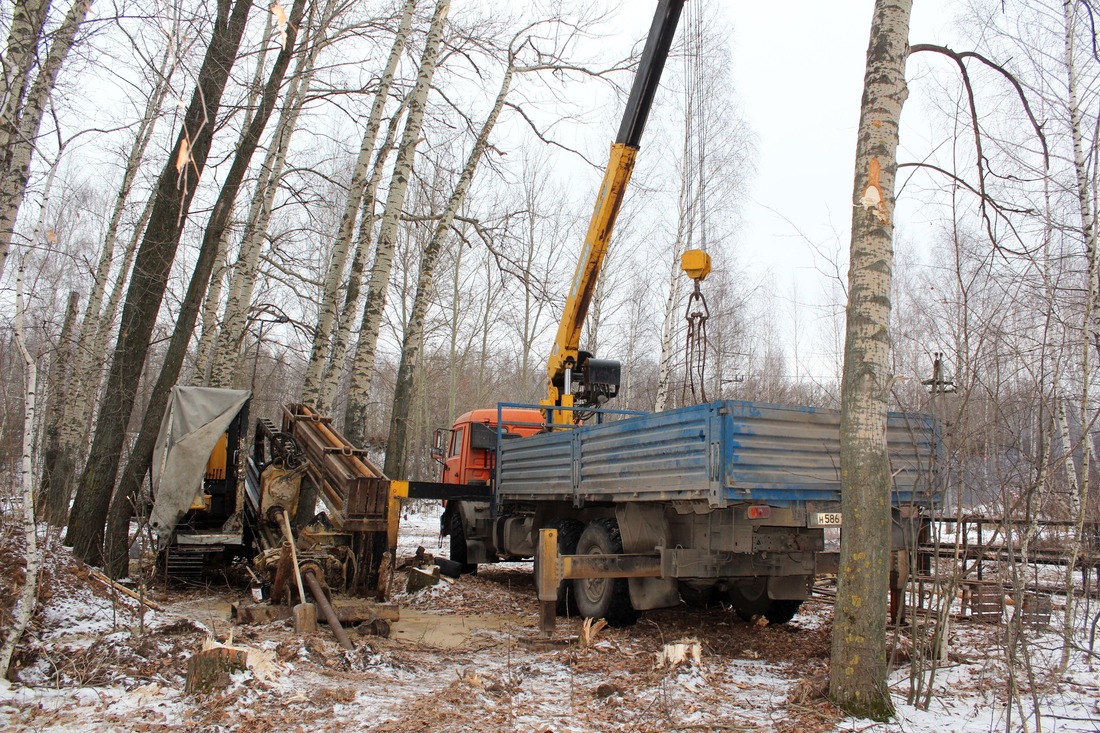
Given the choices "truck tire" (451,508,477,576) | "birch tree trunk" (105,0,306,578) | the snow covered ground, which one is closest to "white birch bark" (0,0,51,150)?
"birch tree trunk" (105,0,306,578)

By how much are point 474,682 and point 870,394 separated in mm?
3154

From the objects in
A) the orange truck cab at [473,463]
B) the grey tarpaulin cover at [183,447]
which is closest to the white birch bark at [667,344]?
the orange truck cab at [473,463]

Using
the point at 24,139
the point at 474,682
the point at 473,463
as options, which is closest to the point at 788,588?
the point at 474,682

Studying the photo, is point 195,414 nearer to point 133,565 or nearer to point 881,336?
point 133,565

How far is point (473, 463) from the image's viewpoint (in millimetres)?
11719

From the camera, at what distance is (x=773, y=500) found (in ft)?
19.4

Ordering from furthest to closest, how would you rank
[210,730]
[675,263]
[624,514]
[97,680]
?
[675,263]
[624,514]
[97,680]
[210,730]

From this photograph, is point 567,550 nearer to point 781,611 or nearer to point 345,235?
point 781,611

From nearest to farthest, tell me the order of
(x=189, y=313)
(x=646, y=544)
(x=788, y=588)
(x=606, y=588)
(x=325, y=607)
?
(x=325, y=607)
(x=646, y=544)
(x=788, y=588)
(x=606, y=588)
(x=189, y=313)

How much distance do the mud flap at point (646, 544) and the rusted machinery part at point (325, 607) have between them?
258 cm

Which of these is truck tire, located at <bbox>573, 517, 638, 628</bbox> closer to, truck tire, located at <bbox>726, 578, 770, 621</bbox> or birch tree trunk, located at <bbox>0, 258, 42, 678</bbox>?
truck tire, located at <bbox>726, 578, 770, 621</bbox>

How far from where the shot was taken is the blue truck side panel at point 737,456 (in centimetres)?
580

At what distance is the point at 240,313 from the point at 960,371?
473 inches

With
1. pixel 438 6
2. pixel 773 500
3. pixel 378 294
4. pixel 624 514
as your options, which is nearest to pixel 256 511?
pixel 378 294
